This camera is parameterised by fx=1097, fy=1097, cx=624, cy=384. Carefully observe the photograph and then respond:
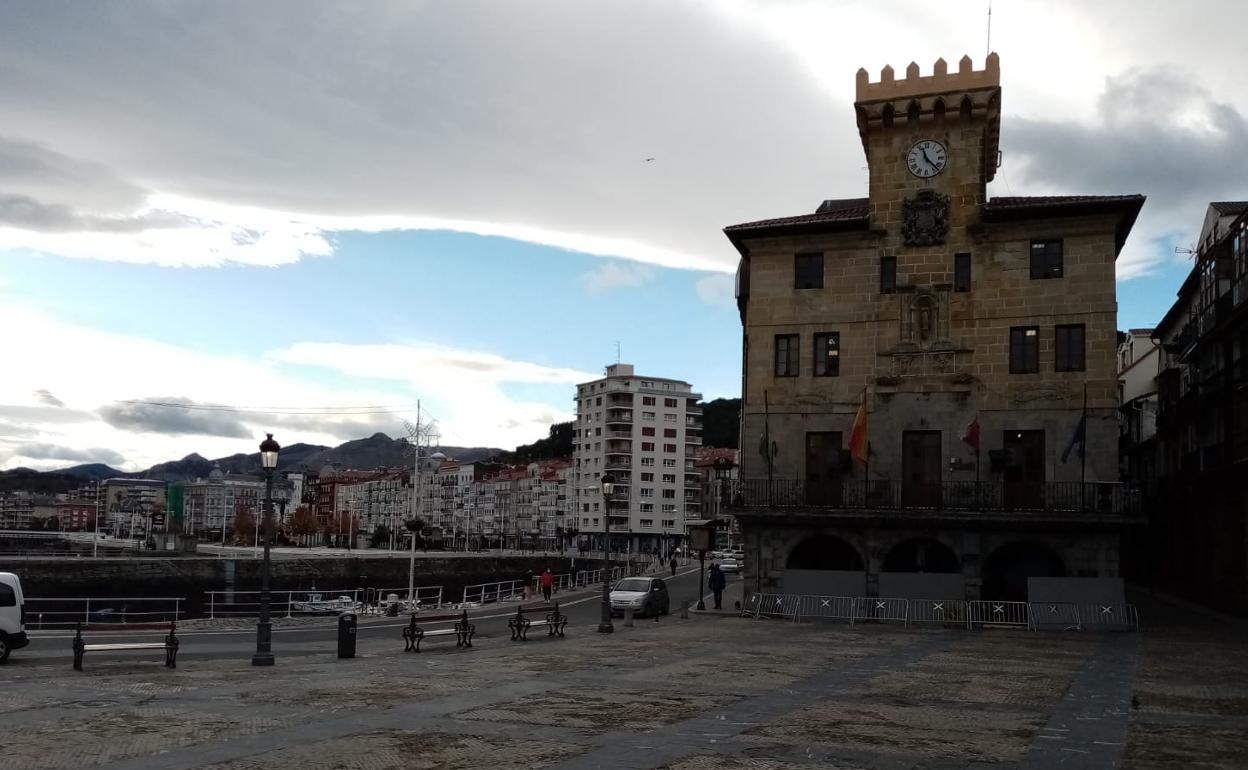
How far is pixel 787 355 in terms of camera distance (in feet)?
141

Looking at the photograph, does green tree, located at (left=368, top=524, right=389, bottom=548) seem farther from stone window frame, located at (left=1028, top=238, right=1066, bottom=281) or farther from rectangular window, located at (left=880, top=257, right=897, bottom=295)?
stone window frame, located at (left=1028, top=238, right=1066, bottom=281)

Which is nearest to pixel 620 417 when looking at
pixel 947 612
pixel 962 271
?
pixel 962 271

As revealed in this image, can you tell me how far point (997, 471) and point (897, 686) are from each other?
21.4m

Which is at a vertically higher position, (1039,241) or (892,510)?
(1039,241)

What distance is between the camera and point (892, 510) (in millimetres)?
39094

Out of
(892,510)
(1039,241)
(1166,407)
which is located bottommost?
(892,510)

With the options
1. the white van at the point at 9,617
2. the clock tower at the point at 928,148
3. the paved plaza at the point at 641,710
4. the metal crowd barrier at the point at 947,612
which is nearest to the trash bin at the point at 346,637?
the paved plaza at the point at 641,710

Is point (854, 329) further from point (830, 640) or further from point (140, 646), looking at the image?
point (140, 646)

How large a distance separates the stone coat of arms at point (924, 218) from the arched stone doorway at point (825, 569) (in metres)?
11.8

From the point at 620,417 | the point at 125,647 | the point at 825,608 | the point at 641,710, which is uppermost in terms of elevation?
the point at 620,417

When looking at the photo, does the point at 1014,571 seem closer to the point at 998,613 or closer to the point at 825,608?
the point at 998,613

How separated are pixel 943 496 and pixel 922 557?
2339mm

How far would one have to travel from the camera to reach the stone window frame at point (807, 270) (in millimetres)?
43031

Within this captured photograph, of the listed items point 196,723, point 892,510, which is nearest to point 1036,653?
point 892,510
